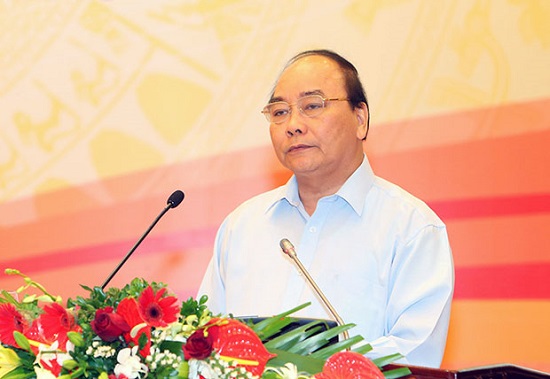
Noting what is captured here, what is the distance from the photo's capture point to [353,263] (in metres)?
2.57

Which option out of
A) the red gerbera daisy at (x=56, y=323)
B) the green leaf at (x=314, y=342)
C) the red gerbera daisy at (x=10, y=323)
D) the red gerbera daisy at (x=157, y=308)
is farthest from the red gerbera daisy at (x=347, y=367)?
the red gerbera daisy at (x=10, y=323)

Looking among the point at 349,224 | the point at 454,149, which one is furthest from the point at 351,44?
the point at 349,224

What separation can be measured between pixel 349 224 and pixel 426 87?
3.25 feet

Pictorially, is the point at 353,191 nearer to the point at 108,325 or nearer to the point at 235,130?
the point at 235,130

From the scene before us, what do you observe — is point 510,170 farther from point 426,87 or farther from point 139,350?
point 139,350

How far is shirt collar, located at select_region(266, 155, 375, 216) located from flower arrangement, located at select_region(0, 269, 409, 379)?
1.29 metres

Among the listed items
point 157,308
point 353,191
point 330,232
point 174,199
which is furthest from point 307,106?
point 157,308

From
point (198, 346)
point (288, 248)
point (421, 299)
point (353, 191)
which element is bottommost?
point (198, 346)

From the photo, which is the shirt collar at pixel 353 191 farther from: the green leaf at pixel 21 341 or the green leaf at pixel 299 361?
the green leaf at pixel 21 341

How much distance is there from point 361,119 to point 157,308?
1628 mm

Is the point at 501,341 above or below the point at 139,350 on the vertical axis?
above

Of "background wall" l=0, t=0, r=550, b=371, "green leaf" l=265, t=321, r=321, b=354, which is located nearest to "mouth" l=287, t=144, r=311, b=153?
"background wall" l=0, t=0, r=550, b=371

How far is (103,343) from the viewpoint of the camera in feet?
4.26

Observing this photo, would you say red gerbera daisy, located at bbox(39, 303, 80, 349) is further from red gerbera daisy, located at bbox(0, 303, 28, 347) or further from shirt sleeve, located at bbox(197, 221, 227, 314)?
shirt sleeve, located at bbox(197, 221, 227, 314)
